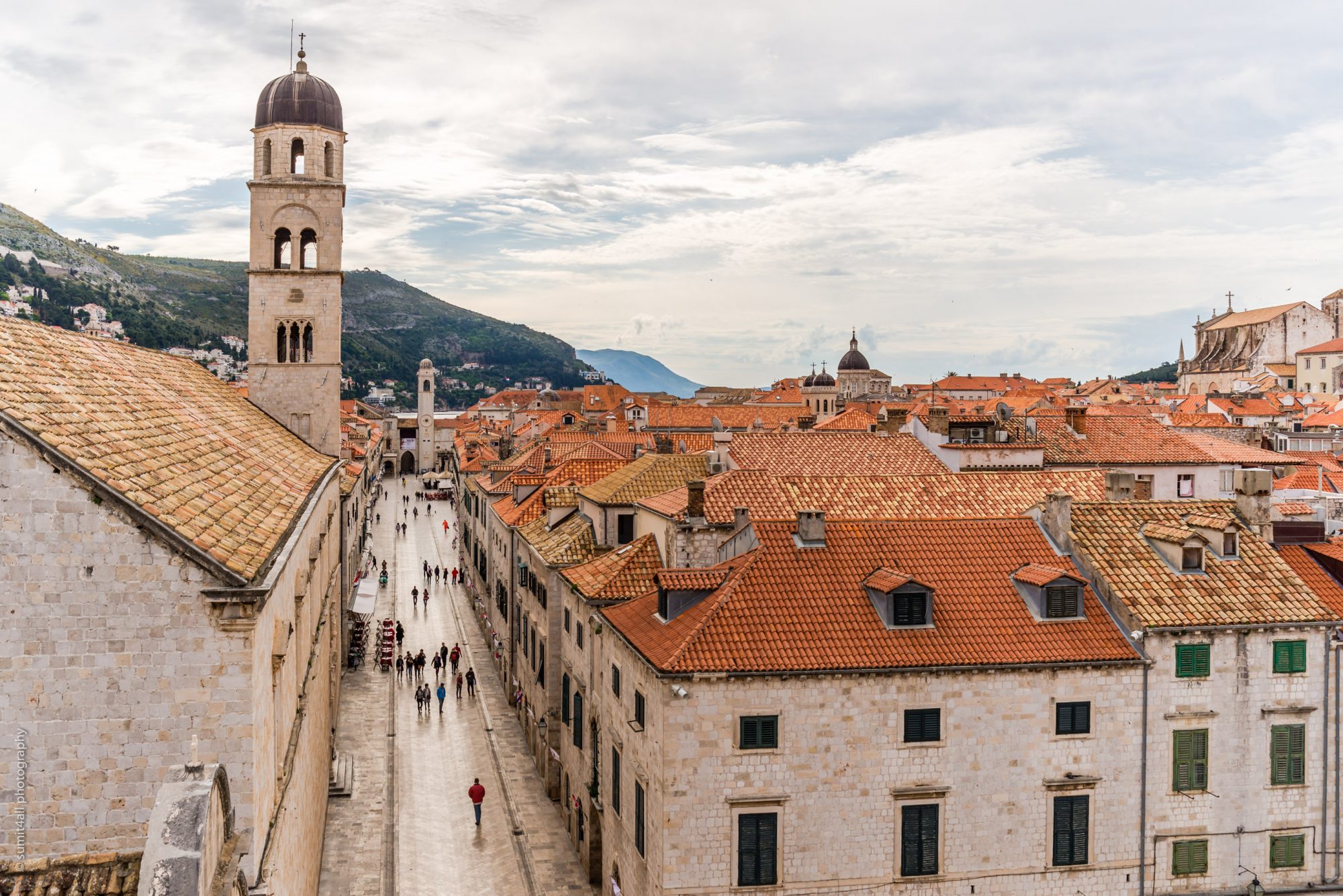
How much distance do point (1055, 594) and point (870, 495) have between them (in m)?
8.73

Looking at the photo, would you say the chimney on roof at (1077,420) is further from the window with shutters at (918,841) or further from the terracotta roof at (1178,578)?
the window with shutters at (918,841)

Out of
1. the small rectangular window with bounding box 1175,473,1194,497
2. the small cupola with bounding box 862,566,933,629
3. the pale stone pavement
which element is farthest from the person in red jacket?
the small rectangular window with bounding box 1175,473,1194,497

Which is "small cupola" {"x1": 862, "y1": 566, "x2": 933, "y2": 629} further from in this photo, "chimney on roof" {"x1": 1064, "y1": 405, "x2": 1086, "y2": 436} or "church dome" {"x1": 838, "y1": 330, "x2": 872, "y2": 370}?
"church dome" {"x1": 838, "y1": 330, "x2": 872, "y2": 370}

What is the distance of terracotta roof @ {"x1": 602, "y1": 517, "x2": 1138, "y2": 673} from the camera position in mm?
21141

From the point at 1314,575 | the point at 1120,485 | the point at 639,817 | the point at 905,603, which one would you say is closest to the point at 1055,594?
the point at 905,603

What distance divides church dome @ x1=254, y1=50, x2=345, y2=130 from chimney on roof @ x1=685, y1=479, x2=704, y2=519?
75.8 ft

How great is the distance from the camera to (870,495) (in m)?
31.2

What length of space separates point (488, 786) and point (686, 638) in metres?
15.8

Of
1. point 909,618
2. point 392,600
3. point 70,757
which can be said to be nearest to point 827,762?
point 909,618

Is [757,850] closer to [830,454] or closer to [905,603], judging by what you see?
[905,603]

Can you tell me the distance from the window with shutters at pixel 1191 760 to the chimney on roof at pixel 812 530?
854 cm

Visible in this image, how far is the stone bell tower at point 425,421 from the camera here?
6201 inches

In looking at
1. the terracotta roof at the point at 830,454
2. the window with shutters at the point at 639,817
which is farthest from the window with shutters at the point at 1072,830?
the terracotta roof at the point at 830,454

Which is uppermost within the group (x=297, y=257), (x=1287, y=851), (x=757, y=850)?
(x=297, y=257)
